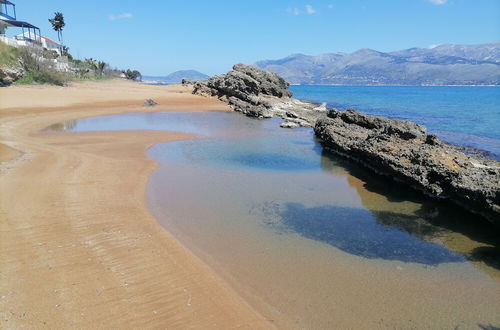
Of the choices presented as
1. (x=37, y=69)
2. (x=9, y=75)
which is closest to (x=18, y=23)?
(x=37, y=69)

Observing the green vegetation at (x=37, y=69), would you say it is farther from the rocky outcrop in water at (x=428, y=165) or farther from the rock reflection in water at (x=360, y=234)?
the rock reflection in water at (x=360, y=234)

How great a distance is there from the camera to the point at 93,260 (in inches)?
255

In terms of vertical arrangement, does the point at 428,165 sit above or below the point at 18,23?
below

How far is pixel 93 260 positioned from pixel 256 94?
3751 centimetres

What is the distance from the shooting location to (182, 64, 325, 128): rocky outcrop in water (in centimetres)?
3565

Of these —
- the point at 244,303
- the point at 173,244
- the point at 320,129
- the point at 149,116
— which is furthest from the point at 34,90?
the point at 244,303

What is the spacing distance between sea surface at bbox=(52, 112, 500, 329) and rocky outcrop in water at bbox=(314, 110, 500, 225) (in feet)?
1.42

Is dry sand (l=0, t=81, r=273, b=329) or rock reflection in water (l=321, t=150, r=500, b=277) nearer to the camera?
dry sand (l=0, t=81, r=273, b=329)

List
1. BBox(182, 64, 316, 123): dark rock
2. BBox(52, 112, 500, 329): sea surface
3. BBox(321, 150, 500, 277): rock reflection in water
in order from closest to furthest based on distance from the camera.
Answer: BBox(52, 112, 500, 329): sea surface < BBox(321, 150, 500, 277): rock reflection in water < BBox(182, 64, 316, 123): dark rock

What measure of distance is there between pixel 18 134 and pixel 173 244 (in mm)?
15640

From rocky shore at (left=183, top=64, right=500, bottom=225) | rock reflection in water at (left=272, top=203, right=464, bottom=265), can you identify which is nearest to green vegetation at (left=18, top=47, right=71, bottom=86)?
rocky shore at (left=183, top=64, right=500, bottom=225)

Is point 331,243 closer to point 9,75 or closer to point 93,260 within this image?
point 93,260

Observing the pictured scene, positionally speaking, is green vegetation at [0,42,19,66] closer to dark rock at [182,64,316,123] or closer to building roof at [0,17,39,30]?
building roof at [0,17,39,30]

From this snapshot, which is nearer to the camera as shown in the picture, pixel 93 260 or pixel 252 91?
pixel 93 260
